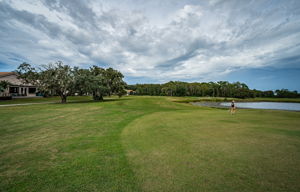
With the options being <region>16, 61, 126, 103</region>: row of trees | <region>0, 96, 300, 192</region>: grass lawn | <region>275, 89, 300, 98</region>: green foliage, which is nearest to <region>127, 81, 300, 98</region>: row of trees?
<region>275, 89, 300, 98</region>: green foliage

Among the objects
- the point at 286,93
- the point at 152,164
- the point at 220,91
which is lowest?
the point at 152,164

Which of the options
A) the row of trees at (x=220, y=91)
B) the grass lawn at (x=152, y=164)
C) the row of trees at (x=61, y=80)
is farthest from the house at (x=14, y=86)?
the row of trees at (x=220, y=91)

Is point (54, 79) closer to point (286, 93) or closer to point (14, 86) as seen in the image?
point (14, 86)

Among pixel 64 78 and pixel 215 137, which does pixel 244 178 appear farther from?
pixel 64 78

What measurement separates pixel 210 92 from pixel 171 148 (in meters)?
120

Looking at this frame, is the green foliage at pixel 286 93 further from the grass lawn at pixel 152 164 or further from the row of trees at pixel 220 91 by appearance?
the grass lawn at pixel 152 164

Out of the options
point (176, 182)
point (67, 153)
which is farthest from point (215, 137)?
point (67, 153)

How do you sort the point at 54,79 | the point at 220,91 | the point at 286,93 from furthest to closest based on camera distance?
the point at 286,93, the point at 220,91, the point at 54,79

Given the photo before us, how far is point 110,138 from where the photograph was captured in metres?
7.45

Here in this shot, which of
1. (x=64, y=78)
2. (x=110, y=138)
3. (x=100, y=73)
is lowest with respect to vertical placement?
(x=110, y=138)

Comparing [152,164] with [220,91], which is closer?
[152,164]

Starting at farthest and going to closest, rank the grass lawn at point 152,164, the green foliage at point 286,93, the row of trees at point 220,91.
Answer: the green foliage at point 286,93, the row of trees at point 220,91, the grass lawn at point 152,164

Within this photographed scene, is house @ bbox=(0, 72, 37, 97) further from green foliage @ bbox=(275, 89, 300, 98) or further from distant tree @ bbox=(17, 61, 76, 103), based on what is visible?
green foliage @ bbox=(275, 89, 300, 98)

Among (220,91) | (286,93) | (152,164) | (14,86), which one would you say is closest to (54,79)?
(14,86)
